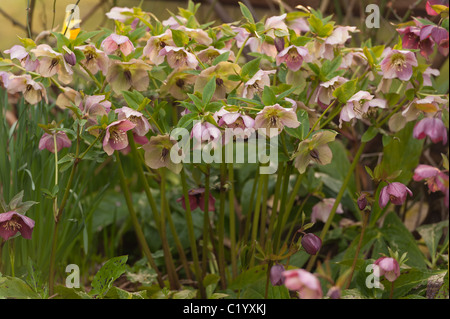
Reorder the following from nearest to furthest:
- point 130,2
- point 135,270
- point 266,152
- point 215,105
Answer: point 215,105 < point 266,152 < point 135,270 < point 130,2

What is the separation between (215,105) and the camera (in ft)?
2.48

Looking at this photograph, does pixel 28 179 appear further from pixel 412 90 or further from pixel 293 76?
pixel 412 90

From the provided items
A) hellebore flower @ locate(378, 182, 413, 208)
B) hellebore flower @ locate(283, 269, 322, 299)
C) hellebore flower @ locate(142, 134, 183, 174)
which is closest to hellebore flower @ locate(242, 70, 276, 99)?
hellebore flower @ locate(142, 134, 183, 174)

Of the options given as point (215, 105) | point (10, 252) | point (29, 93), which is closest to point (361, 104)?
point (215, 105)

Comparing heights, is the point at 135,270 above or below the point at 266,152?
below

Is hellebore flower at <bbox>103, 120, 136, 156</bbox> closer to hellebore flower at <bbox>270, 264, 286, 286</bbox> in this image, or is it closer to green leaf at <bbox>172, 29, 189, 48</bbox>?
green leaf at <bbox>172, 29, 189, 48</bbox>

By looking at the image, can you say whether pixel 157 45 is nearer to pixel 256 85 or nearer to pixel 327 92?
pixel 256 85

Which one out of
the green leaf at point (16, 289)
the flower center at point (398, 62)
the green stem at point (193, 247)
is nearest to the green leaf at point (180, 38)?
the green stem at point (193, 247)

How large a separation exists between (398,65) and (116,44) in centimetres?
45

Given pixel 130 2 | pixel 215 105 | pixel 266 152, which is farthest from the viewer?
pixel 130 2

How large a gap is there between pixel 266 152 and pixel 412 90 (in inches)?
10.8

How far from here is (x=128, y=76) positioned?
865 millimetres

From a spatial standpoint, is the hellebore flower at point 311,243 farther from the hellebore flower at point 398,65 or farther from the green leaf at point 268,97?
the hellebore flower at point 398,65

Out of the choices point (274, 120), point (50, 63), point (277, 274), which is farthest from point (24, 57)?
point (277, 274)
